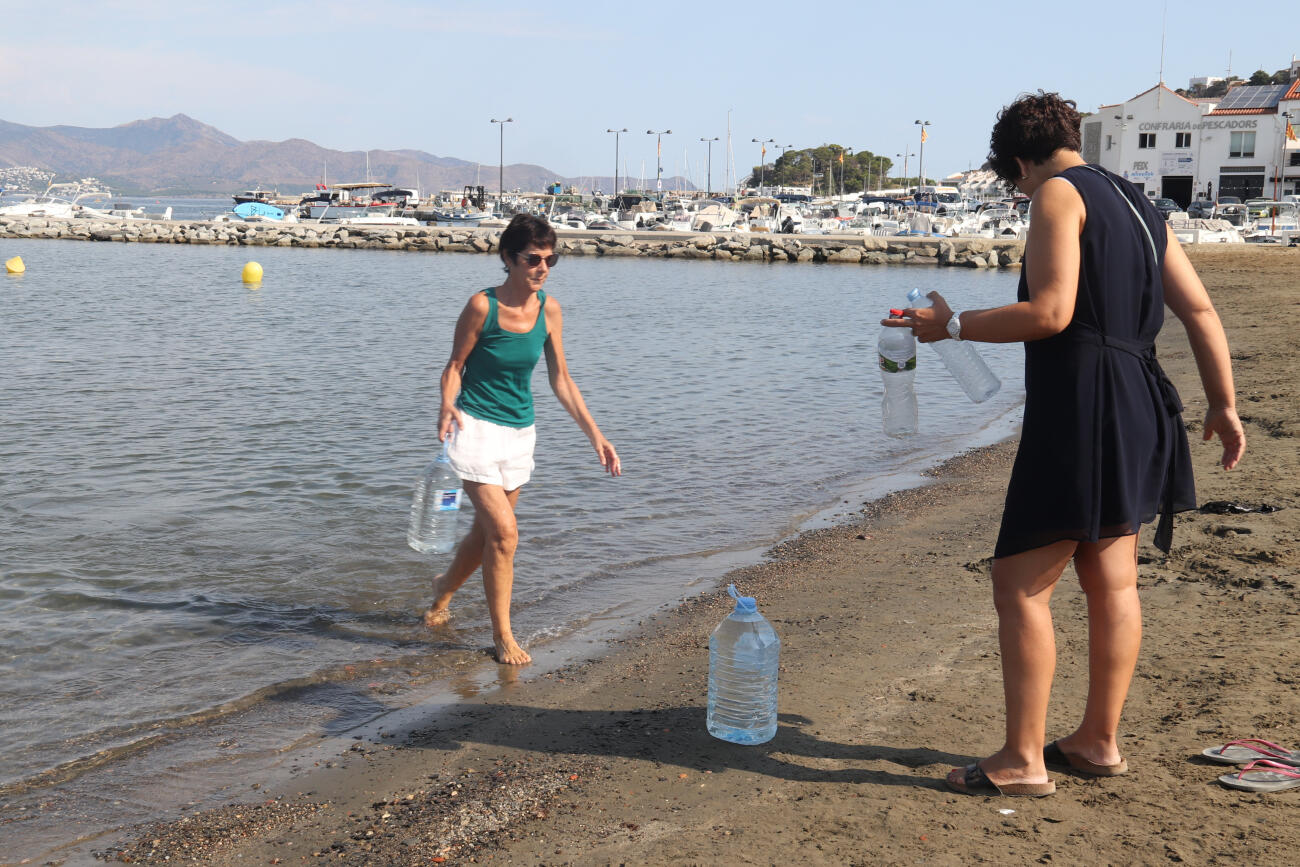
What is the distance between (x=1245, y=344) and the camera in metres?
15.0

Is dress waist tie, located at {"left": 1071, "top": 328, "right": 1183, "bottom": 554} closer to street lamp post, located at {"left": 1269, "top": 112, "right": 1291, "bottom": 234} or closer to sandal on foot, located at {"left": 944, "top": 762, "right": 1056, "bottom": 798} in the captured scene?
sandal on foot, located at {"left": 944, "top": 762, "right": 1056, "bottom": 798}

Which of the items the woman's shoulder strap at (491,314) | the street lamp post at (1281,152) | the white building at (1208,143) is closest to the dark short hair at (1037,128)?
the woman's shoulder strap at (491,314)

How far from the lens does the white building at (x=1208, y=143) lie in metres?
63.0

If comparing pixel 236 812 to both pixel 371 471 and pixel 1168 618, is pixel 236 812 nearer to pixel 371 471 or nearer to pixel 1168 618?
pixel 1168 618

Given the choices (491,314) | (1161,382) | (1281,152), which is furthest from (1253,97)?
(1161,382)

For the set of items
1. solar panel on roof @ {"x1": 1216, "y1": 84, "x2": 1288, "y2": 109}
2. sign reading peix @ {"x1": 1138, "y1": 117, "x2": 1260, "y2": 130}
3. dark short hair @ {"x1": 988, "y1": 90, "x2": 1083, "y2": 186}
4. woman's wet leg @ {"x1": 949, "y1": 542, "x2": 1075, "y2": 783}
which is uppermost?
solar panel on roof @ {"x1": 1216, "y1": 84, "x2": 1288, "y2": 109}

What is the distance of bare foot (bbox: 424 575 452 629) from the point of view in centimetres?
601

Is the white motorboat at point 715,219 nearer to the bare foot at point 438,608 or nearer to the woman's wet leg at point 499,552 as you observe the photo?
the bare foot at point 438,608

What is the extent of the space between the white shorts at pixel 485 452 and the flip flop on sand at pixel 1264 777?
117 inches

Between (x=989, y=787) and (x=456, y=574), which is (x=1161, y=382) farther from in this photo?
(x=456, y=574)

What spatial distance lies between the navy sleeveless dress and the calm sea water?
293 centimetres

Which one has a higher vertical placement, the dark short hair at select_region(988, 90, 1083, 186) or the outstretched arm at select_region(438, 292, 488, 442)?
the dark short hair at select_region(988, 90, 1083, 186)

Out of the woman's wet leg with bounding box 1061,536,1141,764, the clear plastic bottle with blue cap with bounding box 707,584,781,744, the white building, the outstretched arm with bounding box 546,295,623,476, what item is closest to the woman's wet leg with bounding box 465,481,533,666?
the outstretched arm with bounding box 546,295,623,476

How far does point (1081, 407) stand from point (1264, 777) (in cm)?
140
